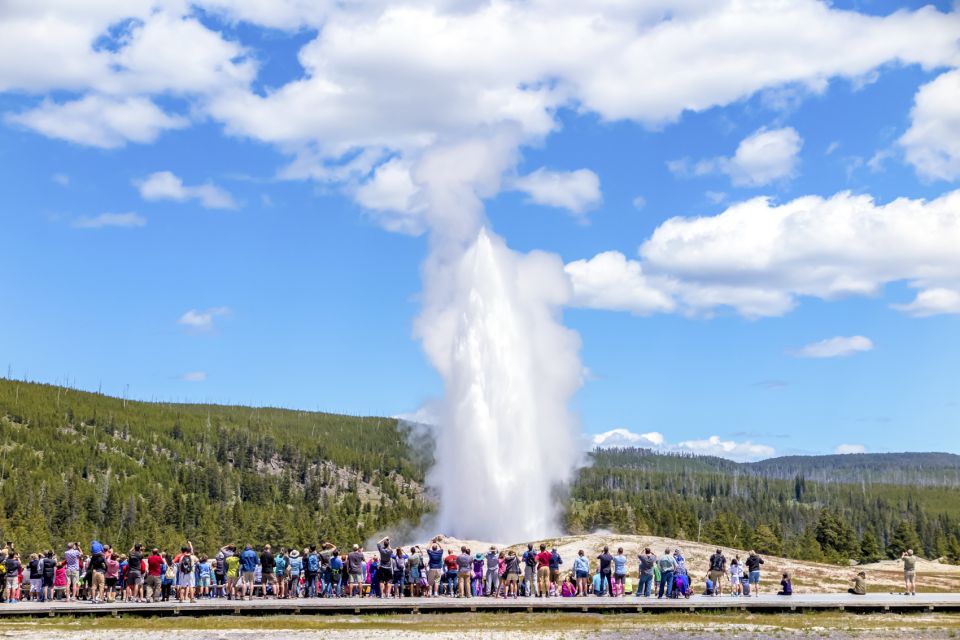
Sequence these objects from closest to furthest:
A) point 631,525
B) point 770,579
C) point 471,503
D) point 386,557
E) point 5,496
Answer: point 386,557 → point 770,579 → point 471,503 → point 631,525 → point 5,496

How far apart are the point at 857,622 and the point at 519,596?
1087 cm

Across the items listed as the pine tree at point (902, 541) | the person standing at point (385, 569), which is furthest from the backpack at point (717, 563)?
the pine tree at point (902, 541)

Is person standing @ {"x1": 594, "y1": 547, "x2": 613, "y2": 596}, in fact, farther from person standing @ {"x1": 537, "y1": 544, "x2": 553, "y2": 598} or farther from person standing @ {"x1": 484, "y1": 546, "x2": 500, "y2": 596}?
person standing @ {"x1": 484, "y1": 546, "x2": 500, "y2": 596}

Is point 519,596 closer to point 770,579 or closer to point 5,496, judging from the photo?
point 770,579

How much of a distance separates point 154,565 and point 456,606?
9592 millimetres

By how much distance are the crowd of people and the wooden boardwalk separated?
121 cm

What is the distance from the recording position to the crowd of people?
31.8 meters

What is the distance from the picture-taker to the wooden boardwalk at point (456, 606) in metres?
29.0

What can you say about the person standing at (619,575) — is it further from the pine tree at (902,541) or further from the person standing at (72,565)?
the pine tree at (902,541)

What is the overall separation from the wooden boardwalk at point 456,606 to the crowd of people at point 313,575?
3.96 ft

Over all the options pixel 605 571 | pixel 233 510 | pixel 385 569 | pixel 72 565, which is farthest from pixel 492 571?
pixel 233 510

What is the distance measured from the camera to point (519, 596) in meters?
33.5

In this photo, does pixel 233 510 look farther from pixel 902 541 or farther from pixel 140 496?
pixel 902 541

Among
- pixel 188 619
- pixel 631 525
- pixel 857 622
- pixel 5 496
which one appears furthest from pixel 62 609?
pixel 5 496
